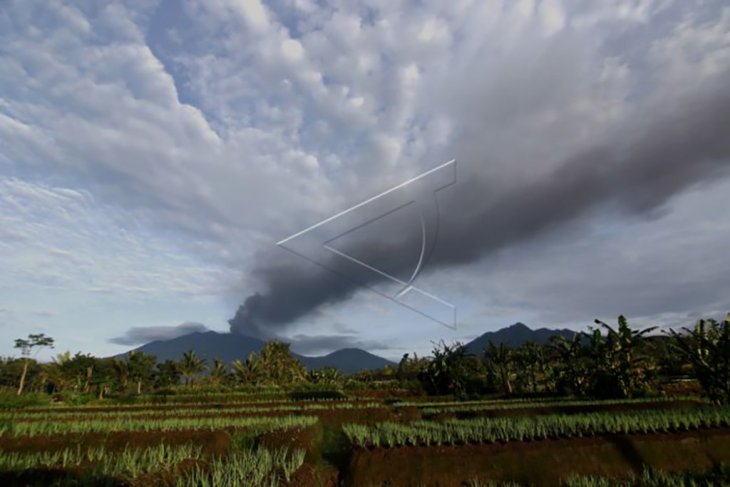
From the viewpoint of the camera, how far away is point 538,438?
1263cm

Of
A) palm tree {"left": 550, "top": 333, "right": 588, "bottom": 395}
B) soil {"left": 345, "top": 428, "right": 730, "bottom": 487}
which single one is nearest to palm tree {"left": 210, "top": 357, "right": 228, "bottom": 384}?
palm tree {"left": 550, "top": 333, "right": 588, "bottom": 395}

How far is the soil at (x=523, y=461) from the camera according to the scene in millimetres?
10281

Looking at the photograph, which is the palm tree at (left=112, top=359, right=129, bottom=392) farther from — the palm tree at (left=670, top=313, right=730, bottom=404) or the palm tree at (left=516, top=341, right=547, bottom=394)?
the palm tree at (left=670, top=313, right=730, bottom=404)

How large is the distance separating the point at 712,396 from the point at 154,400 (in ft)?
141

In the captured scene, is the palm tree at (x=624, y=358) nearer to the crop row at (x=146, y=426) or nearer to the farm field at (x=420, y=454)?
the farm field at (x=420, y=454)

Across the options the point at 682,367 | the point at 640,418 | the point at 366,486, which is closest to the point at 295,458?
the point at 366,486

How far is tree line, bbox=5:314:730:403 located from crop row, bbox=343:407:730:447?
1607 cm

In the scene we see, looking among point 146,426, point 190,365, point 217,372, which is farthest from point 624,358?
point 190,365

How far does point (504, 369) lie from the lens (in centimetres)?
4788

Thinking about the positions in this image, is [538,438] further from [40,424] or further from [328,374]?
[328,374]

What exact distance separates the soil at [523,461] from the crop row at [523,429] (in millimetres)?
776

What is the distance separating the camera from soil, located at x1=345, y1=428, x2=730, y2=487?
33.7 feet

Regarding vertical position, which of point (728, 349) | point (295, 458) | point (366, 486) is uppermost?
point (728, 349)

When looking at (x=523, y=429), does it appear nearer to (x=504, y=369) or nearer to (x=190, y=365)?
(x=504, y=369)
